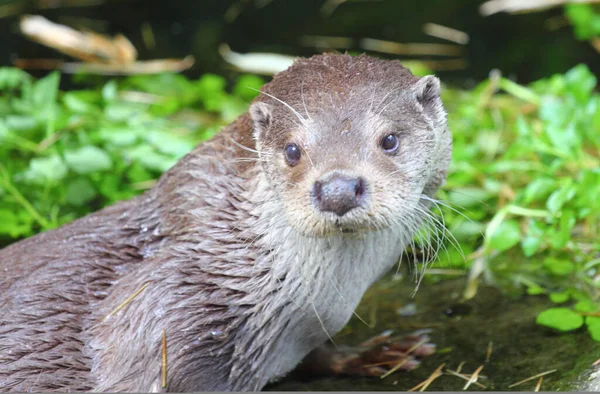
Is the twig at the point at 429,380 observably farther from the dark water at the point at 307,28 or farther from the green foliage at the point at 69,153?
the dark water at the point at 307,28

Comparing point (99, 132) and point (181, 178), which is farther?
point (99, 132)

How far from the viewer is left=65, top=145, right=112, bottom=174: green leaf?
4.01 meters

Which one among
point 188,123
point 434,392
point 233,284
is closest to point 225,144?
point 233,284

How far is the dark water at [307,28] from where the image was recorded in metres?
5.95

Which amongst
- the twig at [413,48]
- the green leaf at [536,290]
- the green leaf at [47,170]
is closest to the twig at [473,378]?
the green leaf at [536,290]

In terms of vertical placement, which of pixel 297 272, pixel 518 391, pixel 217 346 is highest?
pixel 297 272

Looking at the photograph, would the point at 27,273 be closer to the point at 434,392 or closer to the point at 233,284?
the point at 233,284

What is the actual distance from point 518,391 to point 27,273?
162 centimetres

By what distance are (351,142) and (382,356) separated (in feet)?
3.39

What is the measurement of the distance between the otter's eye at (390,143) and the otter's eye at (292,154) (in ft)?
0.81

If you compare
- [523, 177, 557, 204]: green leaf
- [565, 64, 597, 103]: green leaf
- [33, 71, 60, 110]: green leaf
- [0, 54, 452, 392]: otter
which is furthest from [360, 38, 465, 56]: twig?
[0, 54, 452, 392]: otter

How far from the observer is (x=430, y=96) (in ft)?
9.38

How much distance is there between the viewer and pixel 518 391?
2.96m

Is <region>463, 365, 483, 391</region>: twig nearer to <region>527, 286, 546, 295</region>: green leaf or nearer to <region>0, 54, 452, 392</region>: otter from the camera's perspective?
<region>0, 54, 452, 392</region>: otter
